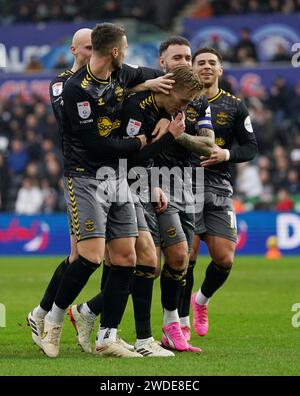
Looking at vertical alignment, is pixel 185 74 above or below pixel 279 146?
above

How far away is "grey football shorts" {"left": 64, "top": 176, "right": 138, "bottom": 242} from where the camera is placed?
8.09m

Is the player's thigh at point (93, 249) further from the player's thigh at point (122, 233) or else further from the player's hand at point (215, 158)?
the player's hand at point (215, 158)

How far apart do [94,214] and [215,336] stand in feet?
7.81

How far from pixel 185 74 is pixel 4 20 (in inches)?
876

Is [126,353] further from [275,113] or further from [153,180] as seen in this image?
[275,113]

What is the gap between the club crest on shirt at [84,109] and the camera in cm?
797

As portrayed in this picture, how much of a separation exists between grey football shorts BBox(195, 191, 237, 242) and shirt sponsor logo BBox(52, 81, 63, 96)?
1.98m

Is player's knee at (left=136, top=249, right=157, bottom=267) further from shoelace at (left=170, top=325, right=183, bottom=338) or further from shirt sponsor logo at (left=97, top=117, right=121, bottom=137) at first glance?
shirt sponsor logo at (left=97, top=117, right=121, bottom=137)

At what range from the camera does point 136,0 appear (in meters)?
29.4

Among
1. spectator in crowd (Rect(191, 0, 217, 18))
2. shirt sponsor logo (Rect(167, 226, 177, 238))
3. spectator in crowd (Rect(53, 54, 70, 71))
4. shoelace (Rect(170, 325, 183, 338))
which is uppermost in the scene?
shirt sponsor logo (Rect(167, 226, 177, 238))

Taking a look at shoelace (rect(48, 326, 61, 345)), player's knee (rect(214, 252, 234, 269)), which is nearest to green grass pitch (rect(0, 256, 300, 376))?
shoelace (rect(48, 326, 61, 345))

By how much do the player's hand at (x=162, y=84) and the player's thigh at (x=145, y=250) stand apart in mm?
1163

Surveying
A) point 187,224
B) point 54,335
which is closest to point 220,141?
point 187,224
